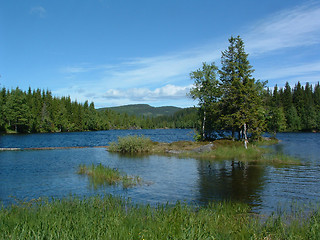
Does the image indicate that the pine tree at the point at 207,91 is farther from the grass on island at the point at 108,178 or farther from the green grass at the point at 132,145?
the grass on island at the point at 108,178

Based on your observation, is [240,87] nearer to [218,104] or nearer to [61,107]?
[218,104]

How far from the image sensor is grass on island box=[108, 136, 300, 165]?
3138cm

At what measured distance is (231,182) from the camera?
20.2m

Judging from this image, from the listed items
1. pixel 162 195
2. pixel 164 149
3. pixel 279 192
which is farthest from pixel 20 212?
pixel 164 149

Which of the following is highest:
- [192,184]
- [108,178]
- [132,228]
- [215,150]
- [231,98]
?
[231,98]

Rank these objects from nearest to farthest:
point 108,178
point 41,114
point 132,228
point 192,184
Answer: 1. point 132,228
2. point 192,184
3. point 108,178
4. point 41,114

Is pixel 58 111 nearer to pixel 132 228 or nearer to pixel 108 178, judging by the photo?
pixel 108 178

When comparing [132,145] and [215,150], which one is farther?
[132,145]

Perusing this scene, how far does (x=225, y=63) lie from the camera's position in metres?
47.7

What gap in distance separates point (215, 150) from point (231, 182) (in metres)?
16.8

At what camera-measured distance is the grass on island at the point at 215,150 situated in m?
31.4

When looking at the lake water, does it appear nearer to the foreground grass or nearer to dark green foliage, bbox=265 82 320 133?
the foreground grass

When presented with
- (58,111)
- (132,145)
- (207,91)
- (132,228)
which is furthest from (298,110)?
(132,228)

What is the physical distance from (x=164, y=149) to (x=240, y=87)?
15.4m
